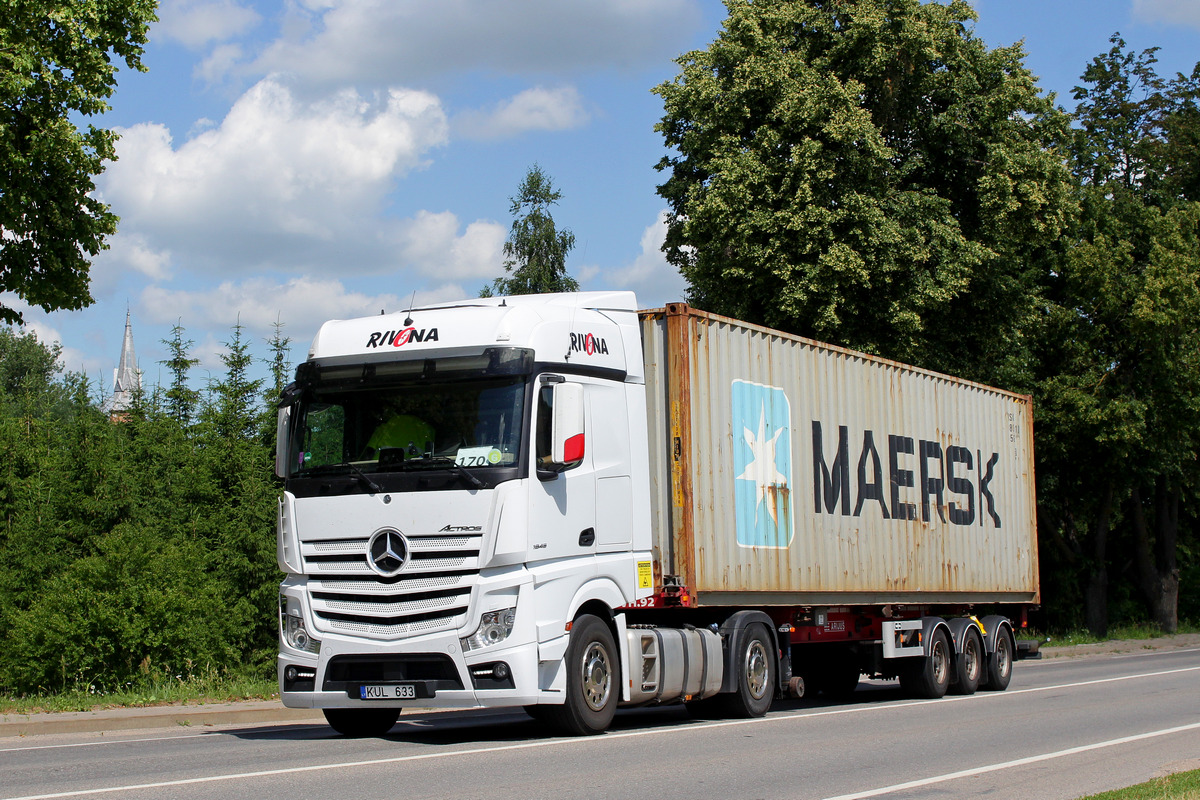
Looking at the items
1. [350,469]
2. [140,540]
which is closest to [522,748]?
[350,469]

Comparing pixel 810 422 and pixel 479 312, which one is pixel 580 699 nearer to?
pixel 479 312

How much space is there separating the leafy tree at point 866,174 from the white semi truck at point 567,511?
11.2m

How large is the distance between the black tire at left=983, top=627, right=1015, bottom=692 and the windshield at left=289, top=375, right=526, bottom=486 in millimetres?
11113

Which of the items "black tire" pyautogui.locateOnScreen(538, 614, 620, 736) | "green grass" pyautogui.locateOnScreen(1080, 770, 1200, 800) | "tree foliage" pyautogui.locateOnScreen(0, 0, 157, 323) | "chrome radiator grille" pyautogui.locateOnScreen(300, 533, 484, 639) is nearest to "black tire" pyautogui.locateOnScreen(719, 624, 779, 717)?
"black tire" pyautogui.locateOnScreen(538, 614, 620, 736)

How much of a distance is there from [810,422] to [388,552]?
20.1 ft

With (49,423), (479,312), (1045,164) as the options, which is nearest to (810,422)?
(479,312)

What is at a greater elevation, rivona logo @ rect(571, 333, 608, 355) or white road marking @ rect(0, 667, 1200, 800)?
rivona logo @ rect(571, 333, 608, 355)

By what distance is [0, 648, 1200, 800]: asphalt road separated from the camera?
7738 millimetres

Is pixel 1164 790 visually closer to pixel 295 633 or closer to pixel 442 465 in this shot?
pixel 442 465

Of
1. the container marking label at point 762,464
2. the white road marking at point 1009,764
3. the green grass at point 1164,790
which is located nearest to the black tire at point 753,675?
the container marking label at point 762,464

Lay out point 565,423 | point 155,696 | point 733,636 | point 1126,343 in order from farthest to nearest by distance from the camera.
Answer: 1. point 1126,343
2. point 155,696
3. point 733,636
4. point 565,423

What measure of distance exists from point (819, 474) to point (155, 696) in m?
8.93

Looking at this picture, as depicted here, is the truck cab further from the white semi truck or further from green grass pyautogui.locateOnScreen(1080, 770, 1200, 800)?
green grass pyautogui.locateOnScreen(1080, 770, 1200, 800)

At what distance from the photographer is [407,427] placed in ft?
33.4
